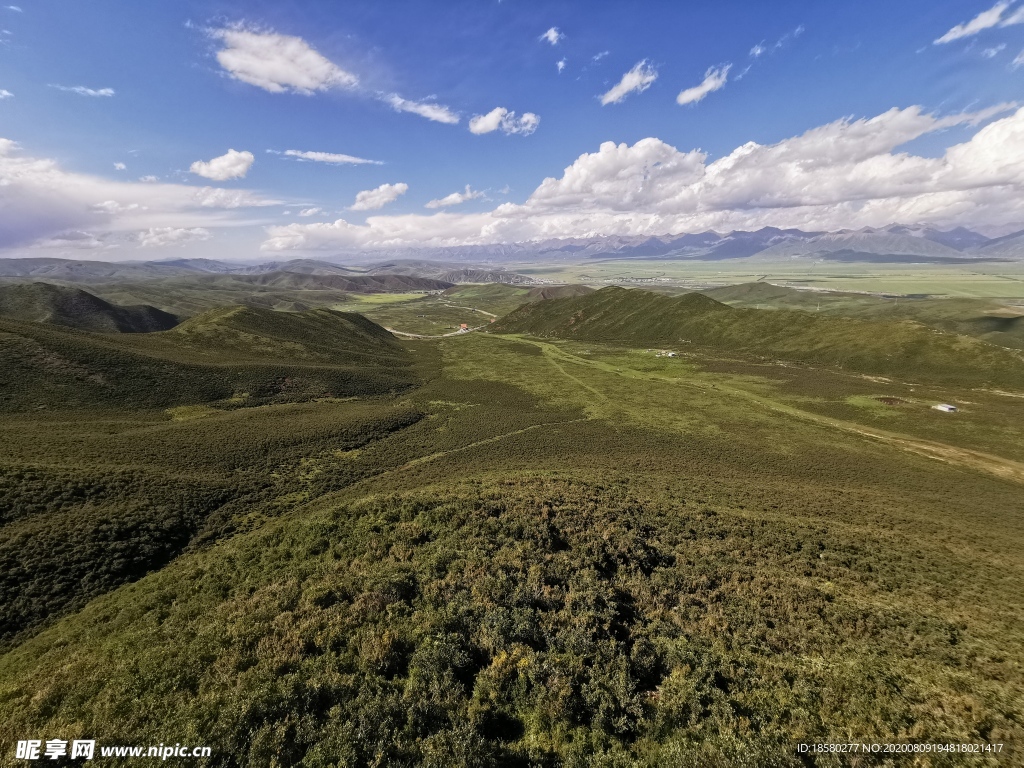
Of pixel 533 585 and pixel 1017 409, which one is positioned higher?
pixel 533 585

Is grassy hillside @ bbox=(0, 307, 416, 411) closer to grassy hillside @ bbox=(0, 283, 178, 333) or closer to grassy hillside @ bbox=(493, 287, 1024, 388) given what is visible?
grassy hillside @ bbox=(0, 283, 178, 333)

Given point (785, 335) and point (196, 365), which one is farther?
point (785, 335)

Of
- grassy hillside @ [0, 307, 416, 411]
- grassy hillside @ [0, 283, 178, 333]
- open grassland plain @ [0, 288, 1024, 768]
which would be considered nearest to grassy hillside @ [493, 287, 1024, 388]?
open grassland plain @ [0, 288, 1024, 768]

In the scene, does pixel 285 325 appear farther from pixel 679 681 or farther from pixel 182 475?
pixel 679 681

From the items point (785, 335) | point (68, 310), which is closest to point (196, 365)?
point (68, 310)

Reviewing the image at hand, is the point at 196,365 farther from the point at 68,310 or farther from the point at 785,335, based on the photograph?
the point at 785,335

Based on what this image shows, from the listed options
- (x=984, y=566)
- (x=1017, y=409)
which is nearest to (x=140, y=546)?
(x=984, y=566)
